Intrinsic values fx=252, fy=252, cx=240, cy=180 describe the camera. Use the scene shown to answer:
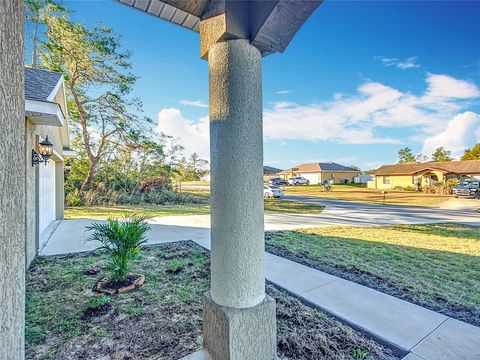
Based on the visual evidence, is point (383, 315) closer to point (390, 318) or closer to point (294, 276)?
point (390, 318)

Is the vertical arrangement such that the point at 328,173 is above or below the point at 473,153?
below

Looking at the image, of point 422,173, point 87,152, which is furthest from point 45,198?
point 422,173

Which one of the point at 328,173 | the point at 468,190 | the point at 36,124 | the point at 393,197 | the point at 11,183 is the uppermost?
the point at 328,173

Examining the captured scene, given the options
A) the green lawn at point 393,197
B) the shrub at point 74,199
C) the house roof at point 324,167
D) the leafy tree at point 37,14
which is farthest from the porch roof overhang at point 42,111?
the house roof at point 324,167

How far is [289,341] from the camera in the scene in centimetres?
230

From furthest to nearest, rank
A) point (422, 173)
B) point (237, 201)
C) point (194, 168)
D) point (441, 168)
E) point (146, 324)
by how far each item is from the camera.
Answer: point (422, 173), point (441, 168), point (194, 168), point (146, 324), point (237, 201)

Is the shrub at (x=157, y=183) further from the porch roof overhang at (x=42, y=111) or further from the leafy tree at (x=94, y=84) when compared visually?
the porch roof overhang at (x=42, y=111)

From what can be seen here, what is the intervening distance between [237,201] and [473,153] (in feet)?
179

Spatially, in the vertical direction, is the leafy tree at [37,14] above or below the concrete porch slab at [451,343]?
above

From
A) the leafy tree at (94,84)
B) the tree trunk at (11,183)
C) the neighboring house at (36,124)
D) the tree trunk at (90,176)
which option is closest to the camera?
the tree trunk at (11,183)

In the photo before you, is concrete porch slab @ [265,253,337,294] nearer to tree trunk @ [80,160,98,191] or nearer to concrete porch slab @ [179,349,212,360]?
concrete porch slab @ [179,349,212,360]

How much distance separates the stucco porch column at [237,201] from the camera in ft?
5.76

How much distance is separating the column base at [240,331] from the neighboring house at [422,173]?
35.0 m

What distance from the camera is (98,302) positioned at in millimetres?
2951
